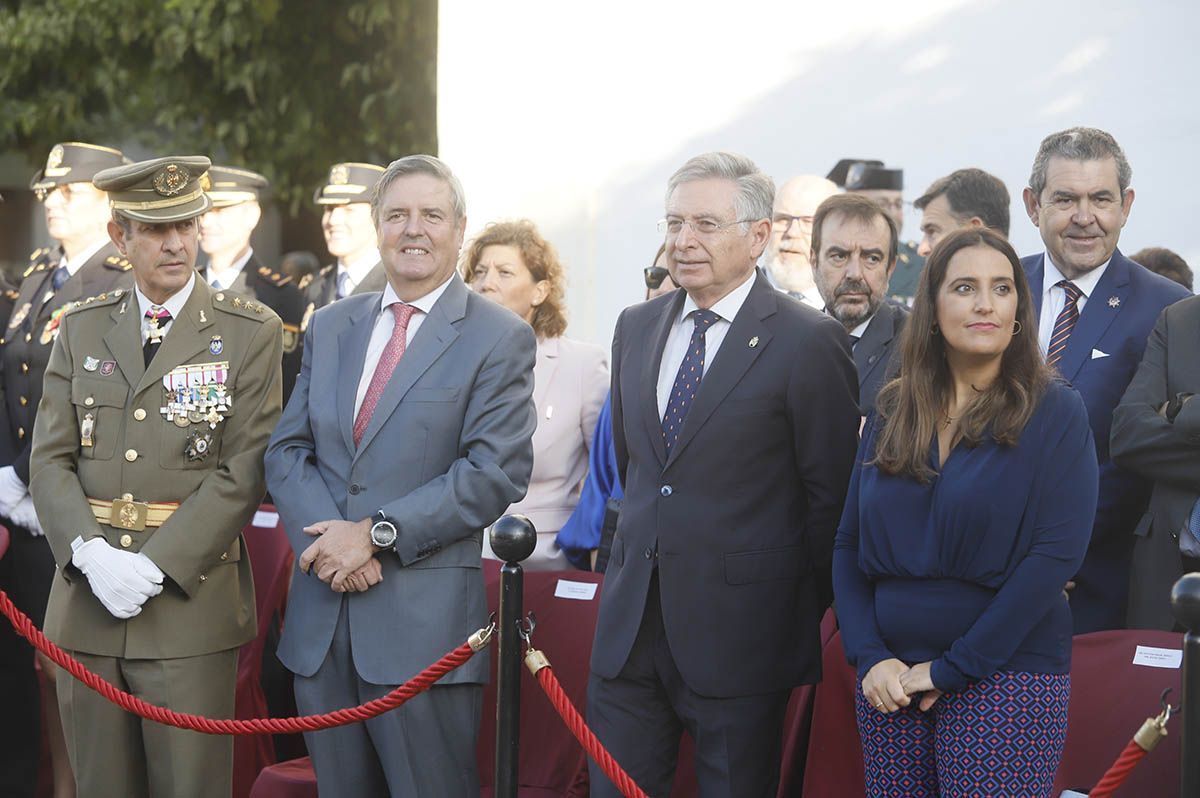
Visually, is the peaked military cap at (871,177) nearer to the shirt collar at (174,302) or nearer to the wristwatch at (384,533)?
the shirt collar at (174,302)

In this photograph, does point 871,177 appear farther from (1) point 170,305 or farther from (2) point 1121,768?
(2) point 1121,768

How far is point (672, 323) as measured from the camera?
3.91 meters

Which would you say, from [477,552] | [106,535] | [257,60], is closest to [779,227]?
[477,552]

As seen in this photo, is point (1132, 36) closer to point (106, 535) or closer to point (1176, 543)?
point (1176, 543)

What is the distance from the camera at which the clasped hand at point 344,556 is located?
3.71 m

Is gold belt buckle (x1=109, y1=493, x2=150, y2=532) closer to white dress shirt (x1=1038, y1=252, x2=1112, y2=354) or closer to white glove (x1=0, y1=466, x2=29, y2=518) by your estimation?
white glove (x1=0, y1=466, x2=29, y2=518)

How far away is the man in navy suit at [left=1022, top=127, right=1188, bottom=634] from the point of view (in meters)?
4.26

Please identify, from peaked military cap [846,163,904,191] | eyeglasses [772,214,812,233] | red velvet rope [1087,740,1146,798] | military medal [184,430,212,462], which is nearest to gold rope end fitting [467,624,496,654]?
military medal [184,430,212,462]

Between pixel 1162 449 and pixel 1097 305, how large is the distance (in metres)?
0.55

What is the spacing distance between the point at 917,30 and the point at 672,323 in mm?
2723

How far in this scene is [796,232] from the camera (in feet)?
19.5

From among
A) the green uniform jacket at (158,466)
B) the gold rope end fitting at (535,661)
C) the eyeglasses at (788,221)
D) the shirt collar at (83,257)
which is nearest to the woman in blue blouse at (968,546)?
the gold rope end fitting at (535,661)

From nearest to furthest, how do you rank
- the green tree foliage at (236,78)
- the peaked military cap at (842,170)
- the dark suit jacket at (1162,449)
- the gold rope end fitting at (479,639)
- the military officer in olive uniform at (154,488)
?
the gold rope end fitting at (479,639), the dark suit jacket at (1162,449), the military officer in olive uniform at (154,488), the peaked military cap at (842,170), the green tree foliage at (236,78)

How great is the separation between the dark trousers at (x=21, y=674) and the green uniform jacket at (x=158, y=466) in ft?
4.72
